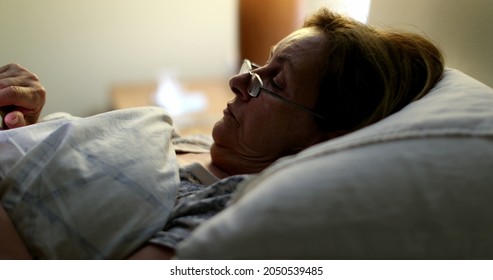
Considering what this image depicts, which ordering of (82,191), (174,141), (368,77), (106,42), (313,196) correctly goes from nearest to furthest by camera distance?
(313,196), (82,191), (368,77), (174,141), (106,42)

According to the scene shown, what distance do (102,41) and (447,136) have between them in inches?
86.1

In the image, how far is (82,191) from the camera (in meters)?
0.63

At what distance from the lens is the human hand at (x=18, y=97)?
0.88 metres

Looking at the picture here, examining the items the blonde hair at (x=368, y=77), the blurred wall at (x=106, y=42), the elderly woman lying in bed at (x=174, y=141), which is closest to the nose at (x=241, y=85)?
the elderly woman lying in bed at (x=174, y=141)

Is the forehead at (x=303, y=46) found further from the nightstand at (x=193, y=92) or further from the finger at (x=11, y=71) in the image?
the nightstand at (x=193, y=92)

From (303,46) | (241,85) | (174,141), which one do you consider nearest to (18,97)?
(174,141)

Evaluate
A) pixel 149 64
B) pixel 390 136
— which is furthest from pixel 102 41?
pixel 390 136

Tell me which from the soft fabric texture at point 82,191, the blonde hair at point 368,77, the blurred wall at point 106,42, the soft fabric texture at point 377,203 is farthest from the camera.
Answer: the blurred wall at point 106,42

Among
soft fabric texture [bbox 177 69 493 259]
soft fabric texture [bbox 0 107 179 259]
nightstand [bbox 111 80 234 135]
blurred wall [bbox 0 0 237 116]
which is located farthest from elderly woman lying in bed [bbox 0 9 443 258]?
blurred wall [bbox 0 0 237 116]

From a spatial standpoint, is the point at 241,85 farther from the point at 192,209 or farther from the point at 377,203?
the point at 377,203

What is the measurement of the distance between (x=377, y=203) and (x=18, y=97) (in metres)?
0.73

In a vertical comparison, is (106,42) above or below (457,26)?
below

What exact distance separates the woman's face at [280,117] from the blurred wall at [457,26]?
0.97 feet
